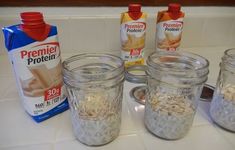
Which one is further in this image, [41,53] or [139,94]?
[139,94]

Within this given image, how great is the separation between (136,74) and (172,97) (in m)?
0.27

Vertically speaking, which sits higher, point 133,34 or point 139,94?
point 133,34

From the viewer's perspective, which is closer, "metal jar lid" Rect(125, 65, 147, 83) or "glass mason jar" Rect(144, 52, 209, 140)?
"glass mason jar" Rect(144, 52, 209, 140)

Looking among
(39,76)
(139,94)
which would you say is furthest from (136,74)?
(39,76)

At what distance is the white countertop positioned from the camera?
45 cm

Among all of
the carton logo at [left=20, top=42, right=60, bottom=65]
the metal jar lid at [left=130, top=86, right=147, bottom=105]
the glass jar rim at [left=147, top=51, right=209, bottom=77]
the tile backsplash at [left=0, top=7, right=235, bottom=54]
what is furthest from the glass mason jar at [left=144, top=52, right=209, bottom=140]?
the tile backsplash at [left=0, top=7, right=235, bottom=54]

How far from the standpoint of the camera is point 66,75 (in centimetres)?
44

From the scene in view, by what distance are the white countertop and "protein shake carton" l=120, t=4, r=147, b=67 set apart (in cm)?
24

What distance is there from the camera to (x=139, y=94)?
0.64 m

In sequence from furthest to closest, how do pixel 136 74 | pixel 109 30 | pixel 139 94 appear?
pixel 109 30 → pixel 136 74 → pixel 139 94

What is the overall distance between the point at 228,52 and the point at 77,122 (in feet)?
1.29

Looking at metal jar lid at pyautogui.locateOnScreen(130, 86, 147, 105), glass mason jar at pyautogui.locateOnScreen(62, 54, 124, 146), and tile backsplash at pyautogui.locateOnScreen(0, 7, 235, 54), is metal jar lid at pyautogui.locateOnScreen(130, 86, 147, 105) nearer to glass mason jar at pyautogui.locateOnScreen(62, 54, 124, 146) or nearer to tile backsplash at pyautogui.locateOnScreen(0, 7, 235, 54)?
glass mason jar at pyautogui.locateOnScreen(62, 54, 124, 146)

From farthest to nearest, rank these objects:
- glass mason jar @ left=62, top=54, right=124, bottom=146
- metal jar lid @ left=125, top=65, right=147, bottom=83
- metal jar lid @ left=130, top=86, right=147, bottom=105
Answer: metal jar lid @ left=125, top=65, right=147, bottom=83
metal jar lid @ left=130, top=86, right=147, bottom=105
glass mason jar @ left=62, top=54, right=124, bottom=146

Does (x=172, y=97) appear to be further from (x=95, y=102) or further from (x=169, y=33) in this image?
(x=169, y=33)
